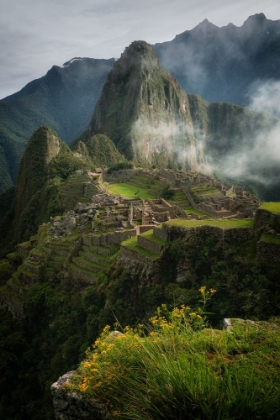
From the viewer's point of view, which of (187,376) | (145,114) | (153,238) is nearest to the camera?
(187,376)

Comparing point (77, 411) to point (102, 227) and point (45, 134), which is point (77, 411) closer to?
point (102, 227)

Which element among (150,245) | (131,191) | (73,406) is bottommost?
(131,191)

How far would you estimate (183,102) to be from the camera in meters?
184

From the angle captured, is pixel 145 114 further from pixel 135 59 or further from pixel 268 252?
pixel 268 252

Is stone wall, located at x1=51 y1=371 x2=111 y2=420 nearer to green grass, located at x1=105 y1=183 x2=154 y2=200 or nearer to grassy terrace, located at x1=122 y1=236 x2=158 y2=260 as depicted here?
grassy terrace, located at x1=122 y1=236 x2=158 y2=260

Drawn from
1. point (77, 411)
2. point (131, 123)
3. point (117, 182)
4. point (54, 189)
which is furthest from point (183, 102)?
point (77, 411)

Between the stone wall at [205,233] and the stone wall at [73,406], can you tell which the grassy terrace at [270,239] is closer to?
the stone wall at [205,233]

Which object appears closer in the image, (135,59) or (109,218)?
(109,218)

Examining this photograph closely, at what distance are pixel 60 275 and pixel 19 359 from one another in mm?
4894

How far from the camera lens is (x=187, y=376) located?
3529mm

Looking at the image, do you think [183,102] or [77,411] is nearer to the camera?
[77,411]

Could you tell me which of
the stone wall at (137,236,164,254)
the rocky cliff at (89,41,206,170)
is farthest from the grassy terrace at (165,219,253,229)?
the rocky cliff at (89,41,206,170)

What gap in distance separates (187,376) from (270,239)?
6.86 m

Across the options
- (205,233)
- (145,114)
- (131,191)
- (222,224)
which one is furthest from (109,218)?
(145,114)
